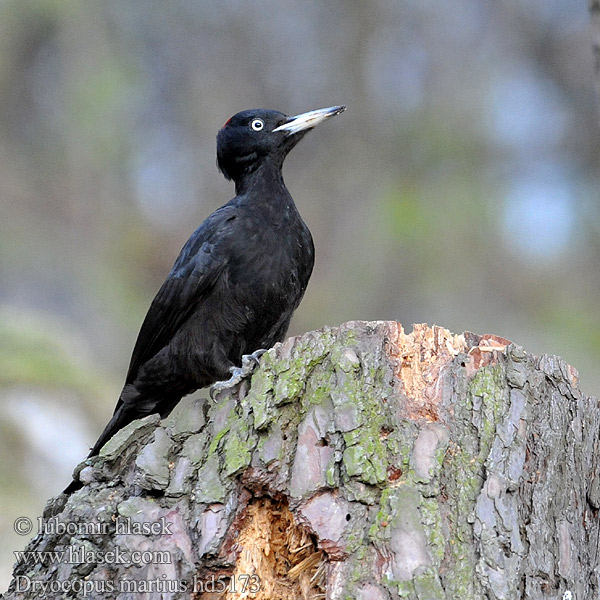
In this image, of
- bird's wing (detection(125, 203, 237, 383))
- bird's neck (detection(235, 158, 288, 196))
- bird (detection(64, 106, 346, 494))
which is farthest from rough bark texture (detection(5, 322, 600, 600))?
bird's neck (detection(235, 158, 288, 196))

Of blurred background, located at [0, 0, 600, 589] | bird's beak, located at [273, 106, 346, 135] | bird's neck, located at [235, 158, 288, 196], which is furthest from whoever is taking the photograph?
blurred background, located at [0, 0, 600, 589]

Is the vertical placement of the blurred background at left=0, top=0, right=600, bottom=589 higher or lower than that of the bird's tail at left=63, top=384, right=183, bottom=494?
higher

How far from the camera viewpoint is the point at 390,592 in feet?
9.14

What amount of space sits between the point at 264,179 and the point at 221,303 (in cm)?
84

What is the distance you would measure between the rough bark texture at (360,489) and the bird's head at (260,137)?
7.09 feet

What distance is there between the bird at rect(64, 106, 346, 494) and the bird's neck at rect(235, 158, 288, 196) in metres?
0.07

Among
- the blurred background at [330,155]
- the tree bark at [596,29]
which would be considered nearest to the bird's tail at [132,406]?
the tree bark at [596,29]

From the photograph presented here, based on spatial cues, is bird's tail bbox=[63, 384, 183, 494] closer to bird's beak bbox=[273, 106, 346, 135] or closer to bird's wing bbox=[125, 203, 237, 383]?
bird's wing bbox=[125, 203, 237, 383]

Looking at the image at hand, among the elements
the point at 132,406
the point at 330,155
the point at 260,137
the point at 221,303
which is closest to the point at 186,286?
the point at 221,303

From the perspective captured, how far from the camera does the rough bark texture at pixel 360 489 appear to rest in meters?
2.88

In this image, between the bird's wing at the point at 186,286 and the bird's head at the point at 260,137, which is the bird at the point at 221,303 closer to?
the bird's wing at the point at 186,286

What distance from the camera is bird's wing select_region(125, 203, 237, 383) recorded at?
184 inches

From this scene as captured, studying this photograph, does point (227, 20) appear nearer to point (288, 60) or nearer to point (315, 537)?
point (288, 60)

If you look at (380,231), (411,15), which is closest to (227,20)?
(411,15)
